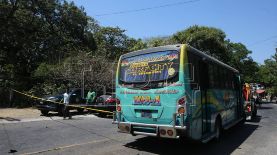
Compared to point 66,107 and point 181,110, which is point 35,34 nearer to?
point 66,107

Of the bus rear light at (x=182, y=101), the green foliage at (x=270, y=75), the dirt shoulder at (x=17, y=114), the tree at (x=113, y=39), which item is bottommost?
the dirt shoulder at (x=17, y=114)

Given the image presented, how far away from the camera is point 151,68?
966 cm

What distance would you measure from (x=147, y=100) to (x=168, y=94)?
76 cm

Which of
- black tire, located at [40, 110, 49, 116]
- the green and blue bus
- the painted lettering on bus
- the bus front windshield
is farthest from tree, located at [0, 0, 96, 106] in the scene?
the painted lettering on bus

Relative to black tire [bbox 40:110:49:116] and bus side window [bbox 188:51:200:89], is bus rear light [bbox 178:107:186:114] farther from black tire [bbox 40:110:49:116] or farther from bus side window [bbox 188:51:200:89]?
black tire [bbox 40:110:49:116]

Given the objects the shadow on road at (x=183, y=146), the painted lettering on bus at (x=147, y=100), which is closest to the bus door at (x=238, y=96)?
the shadow on road at (x=183, y=146)

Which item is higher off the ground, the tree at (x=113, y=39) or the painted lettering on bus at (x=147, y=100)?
the tree at (x=113, y=39)

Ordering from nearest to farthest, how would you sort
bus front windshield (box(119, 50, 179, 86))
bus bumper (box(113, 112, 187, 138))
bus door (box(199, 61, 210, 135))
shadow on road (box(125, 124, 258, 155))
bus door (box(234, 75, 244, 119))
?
1. bus bumper (box(113, 112, 187, 138))
2. bus front windshield (box(119, 50, 179, 86))
3. shadow on road (box(125, 124, 258, 155))
4. bus door (box(199, 61, 210, 135))
5. bus door (box(234, 75, 244, 119))

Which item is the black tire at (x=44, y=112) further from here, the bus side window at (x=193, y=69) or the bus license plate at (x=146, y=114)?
the bus side window at (x=193, y=69)

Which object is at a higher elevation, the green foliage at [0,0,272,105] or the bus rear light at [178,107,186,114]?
the green foliage at [0,0,272,105]

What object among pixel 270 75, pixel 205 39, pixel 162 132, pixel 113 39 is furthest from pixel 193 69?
pixel 270 75

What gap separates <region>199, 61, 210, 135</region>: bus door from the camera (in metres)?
10.0

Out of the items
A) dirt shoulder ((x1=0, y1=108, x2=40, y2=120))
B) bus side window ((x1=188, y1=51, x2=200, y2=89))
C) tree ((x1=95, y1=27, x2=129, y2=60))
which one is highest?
tree ((x1=95, y1=27, x2=129, y2=60))

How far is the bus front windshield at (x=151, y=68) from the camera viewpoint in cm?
920
